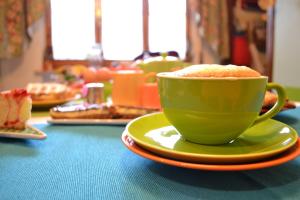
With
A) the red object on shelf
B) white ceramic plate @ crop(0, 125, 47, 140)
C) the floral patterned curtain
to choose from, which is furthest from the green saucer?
the red object on shelf

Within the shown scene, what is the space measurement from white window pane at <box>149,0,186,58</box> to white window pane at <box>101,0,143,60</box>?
148 millimetres

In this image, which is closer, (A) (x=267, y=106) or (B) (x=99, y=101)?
(A) (x=267, y=106)

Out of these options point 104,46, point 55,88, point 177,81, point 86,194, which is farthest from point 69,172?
point 104,46

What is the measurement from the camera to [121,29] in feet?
11.5

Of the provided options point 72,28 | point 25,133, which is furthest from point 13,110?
point 72,28

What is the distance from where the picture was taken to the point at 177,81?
40cm

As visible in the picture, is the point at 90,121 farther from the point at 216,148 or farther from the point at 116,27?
the point at 116,27

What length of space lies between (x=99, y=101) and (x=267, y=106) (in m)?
0.52

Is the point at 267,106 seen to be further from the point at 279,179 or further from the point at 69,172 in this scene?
the point at 69,172

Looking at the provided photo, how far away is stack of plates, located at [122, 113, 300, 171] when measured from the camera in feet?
1.14

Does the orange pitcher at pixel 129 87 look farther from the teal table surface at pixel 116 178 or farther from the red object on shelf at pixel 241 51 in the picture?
the red object on shelf at pixel 241 51

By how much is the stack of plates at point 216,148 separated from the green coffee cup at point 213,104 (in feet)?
0.08

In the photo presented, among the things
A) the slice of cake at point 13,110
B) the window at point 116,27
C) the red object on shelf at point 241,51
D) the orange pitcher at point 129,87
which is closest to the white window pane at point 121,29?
the window at point 116,27

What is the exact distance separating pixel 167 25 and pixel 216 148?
3.29 m
